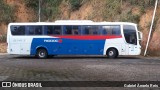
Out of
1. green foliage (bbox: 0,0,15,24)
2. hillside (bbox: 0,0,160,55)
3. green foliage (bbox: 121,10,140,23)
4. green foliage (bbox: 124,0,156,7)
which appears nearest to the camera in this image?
hillside (bbox: 0,0,160,55)

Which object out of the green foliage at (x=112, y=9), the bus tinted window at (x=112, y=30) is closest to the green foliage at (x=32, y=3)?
the green foliage at (x=112, y=9)

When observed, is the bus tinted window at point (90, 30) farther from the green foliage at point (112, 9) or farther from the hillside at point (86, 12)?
the green foliage at point (112, 9)

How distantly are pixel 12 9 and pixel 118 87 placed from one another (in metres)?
37.7

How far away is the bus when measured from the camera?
32281 mm

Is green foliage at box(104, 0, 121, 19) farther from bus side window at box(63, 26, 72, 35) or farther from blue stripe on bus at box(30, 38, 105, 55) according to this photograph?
bus side window at box(63, 26, 72, 35)

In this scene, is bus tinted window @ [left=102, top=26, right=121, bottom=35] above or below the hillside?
below

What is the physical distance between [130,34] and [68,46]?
4.91 metres

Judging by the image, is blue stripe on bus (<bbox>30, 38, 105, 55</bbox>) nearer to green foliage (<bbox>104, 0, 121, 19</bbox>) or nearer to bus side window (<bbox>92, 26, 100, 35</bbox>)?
bus side window (<bbox>92, 26, 100, 35</bbox>)

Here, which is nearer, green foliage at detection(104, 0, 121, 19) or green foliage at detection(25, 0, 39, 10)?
green foliage at detection(104, 0, 121, 19)

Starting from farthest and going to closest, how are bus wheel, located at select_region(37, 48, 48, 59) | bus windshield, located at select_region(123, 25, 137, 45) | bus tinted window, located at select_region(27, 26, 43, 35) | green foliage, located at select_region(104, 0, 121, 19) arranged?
1. green foliage, located at select_region(104, 0, 121, 19)
2. bus wheel, located at select_region(37, 48, 48, 59)
3. bus tinted window, located at select_region(27, 26, 43, 35)
4. bus windshield, located at select_region(123, 25, 137, 45)

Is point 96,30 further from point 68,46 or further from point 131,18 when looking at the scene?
point 131,18

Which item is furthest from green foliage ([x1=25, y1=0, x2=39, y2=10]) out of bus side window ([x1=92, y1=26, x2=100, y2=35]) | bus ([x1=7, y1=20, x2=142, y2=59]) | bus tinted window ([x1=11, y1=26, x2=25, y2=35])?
bus side window ([x1=92, y1=26, x2=100, y2=35])

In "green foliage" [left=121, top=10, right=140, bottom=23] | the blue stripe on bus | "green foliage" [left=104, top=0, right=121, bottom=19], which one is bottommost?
the blue stripe on bus

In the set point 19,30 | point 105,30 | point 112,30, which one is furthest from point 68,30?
point 19,30
